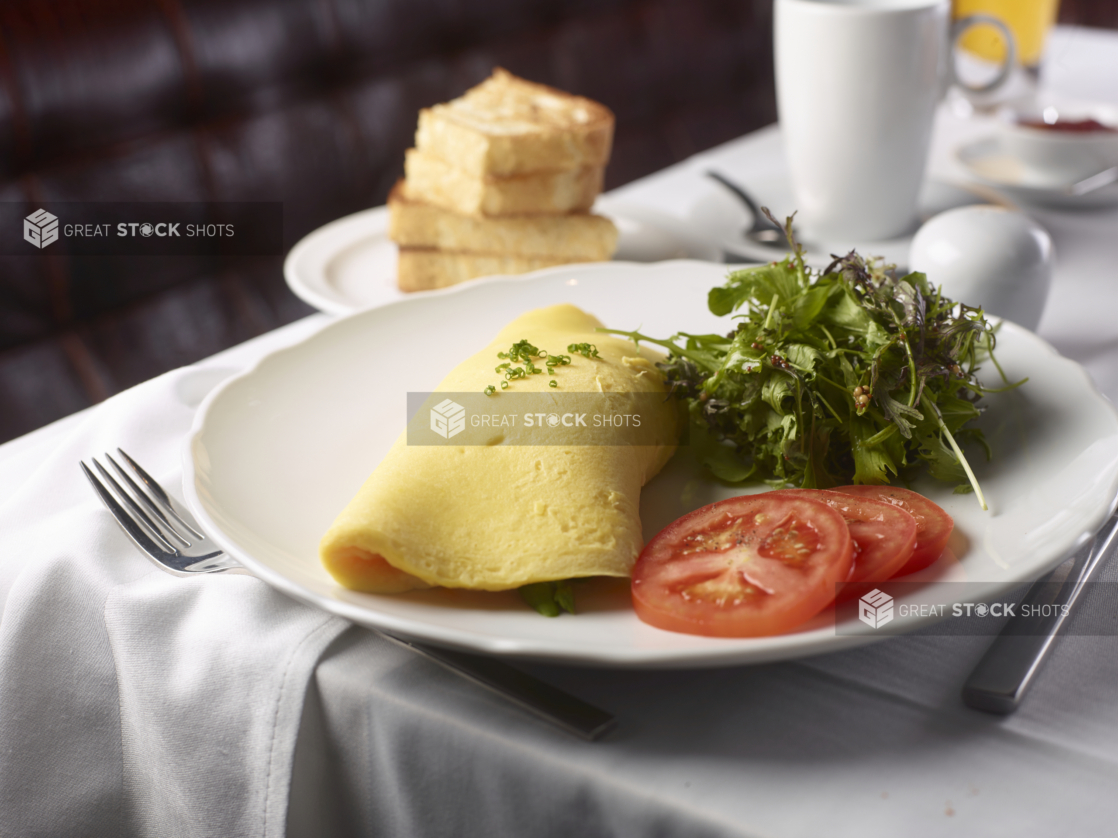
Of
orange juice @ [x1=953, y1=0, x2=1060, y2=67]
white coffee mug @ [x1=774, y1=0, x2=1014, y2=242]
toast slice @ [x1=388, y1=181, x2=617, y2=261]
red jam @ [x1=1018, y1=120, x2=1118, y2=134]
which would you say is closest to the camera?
white coffee mug @ [x1=774, y1=0, x2=1014, y2=242]

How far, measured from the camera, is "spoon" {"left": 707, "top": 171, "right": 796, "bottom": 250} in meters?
1.42

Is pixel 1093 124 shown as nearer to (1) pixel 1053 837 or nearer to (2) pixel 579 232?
(2) pixel 579 232

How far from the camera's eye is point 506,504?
73 cm

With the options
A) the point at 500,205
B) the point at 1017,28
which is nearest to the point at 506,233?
the point at 500,205

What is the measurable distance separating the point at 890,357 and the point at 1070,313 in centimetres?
51

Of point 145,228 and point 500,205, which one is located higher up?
point 500,205

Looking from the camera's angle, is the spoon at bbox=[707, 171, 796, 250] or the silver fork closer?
the silver fork

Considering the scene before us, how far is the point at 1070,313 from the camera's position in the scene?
1.21 meters

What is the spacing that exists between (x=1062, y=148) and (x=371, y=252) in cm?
110

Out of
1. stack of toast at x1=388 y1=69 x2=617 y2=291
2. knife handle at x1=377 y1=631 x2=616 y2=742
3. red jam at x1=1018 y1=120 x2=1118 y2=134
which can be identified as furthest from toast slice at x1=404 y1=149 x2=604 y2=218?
knife handle at x1=377 y1=631 x2=616 y2=742

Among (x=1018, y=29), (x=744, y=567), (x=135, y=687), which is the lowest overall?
(x=135, y=687)

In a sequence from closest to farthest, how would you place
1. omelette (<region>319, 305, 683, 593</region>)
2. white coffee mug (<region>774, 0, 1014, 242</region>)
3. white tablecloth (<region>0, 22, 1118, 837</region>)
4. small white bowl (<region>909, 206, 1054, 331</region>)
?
1. white tablecloth (<region>0, 22, 1118, 837</region>)
2. omelette (<region>319, 305, 683, 593</region>)
3. small white bowl (<region>909, 206, 1054, 331</region>)
4. white coffee mug (<region>774, 0, 1014, 242</region>)

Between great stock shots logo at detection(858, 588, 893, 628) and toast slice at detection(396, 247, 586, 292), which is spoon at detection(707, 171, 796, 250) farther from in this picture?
great stock shots logo at detection(858, 588, 893, 628)

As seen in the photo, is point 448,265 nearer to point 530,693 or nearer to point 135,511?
point 135,511
